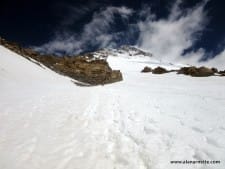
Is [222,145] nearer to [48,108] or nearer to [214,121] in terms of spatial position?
[214,121]

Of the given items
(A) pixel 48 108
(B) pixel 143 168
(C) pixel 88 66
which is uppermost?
(C) pixel 88 66

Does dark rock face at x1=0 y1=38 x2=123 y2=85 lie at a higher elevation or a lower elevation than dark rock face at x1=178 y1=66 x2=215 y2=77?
higher

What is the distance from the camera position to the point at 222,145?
5.23m

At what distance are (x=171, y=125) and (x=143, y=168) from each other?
304 cm

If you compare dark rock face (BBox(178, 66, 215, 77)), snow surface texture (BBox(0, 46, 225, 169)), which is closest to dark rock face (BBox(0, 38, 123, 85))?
dark rock face (BBox(178, 66, 215, 77))

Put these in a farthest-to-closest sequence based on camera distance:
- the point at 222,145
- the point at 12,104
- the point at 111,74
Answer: the point at 111,74 < the point at 12,104 < the point at 222,145

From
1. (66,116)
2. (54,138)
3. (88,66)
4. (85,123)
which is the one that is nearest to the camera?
(54,138)

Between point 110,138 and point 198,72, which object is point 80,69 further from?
point 110,138

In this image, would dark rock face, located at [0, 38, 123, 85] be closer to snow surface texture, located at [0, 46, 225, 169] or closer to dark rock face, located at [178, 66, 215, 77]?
dark rock face, located at [178, 66, 215, 77]

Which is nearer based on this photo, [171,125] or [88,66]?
[171,125]

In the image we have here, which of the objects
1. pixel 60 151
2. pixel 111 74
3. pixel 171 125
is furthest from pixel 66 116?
pixel 111 74

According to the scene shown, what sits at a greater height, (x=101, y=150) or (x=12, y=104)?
(x=12, y=104)

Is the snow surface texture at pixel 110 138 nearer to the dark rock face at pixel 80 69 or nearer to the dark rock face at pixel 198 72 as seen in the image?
the dark rock face at pixel 80 69

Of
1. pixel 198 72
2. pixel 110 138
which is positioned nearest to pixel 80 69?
pixel 198 72
